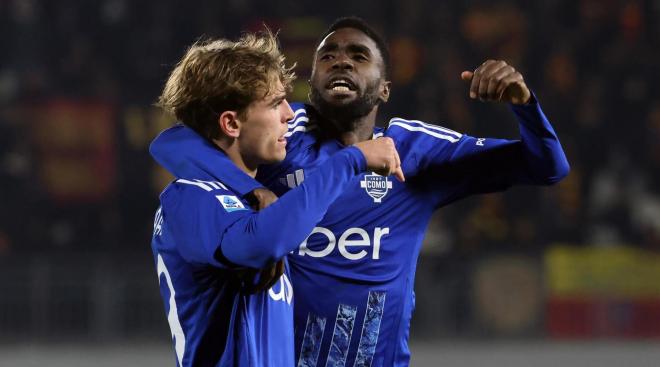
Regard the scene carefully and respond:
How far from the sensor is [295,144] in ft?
11.1

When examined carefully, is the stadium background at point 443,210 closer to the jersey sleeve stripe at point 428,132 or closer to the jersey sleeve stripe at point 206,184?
the jersey sleeve stripe at point 428,132

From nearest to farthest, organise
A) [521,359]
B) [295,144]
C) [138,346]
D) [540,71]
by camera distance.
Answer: [295,144], [521,359], [138,346], [540,71]

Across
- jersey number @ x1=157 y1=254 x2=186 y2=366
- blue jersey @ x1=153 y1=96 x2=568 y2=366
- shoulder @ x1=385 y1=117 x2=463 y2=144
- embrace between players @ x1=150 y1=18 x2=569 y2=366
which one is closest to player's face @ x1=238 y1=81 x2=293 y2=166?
embrace between players @ x1=150 y1=18 x2=569 y2=366

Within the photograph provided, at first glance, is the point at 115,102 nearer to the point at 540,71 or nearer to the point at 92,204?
the point at 92,204

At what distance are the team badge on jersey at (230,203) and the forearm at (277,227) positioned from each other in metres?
0.06

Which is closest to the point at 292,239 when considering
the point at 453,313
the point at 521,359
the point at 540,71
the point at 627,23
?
the point at 521,359

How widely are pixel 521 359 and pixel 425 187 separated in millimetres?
5036

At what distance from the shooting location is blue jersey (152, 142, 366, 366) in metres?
2.32

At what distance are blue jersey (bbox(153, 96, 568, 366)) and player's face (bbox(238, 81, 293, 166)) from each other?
66cm

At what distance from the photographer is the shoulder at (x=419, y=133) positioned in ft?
11.4

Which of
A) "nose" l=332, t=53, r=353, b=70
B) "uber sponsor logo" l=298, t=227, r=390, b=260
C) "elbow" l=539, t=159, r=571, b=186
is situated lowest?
"uber sponsor logo" l=298, t=227, r=390, b=260

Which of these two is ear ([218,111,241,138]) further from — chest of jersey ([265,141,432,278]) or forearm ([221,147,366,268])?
chest of jersey ([265,141,432,278])

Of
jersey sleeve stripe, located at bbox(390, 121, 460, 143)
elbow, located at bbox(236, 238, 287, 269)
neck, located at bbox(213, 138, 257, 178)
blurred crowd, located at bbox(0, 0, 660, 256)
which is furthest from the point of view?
blurred crowd, located at bbox(0, 0, 660, 256)

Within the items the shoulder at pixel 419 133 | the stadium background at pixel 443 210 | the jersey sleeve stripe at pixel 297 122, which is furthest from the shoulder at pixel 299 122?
the stadium background at pixel 443 210
